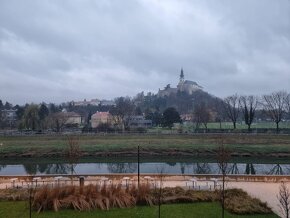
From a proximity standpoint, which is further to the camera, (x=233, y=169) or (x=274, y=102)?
(x=274, y=102)

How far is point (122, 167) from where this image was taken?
37438 mm

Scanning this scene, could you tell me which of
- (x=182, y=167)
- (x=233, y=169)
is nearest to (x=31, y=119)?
(x=182, y=167)

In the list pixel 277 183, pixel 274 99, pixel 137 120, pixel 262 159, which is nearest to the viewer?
pixel 277 183

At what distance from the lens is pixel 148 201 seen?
1611 cm

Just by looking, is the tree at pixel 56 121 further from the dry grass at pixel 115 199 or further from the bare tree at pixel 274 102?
the dry grass at pixel 115 199

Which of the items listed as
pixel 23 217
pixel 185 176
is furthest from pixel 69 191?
pixel 185 176

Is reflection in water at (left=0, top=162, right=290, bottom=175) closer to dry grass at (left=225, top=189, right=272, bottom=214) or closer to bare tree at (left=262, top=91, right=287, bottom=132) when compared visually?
dry grass at (left=225, top=189, right=272, bottom=214)

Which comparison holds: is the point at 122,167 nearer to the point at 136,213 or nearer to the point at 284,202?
the point at 136,213

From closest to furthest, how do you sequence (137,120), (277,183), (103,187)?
(103,187) < (277,183) < (137,120)

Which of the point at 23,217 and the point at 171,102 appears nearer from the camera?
the point at 23,217

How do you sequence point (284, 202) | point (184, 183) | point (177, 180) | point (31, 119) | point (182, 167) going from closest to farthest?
point (284, 202), point (184, 183), point (177, 180), point (182, 167), point (31, 119)

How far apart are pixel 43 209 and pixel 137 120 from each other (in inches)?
3907

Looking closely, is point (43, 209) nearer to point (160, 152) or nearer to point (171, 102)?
point (160, 152)

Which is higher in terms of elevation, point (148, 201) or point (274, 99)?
point (274, 99)
